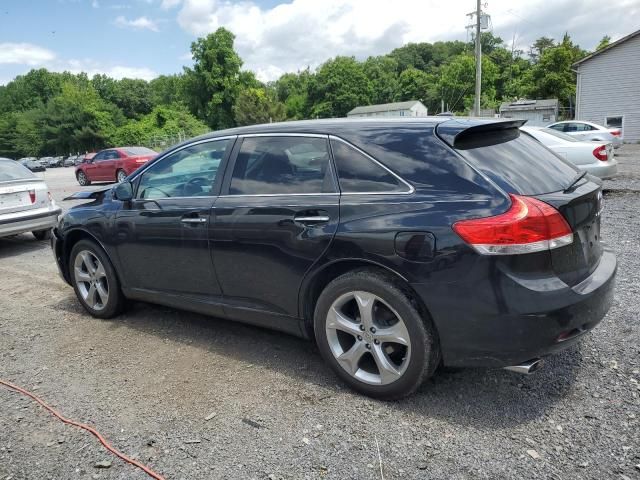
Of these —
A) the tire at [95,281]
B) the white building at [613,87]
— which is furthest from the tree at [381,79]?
the tire at [95,281]

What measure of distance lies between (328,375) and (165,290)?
5.24 ft

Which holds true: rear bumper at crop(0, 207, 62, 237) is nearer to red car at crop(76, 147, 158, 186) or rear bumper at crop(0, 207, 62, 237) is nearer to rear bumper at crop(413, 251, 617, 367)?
rear bumper at crop(413, 251, 617, 367)

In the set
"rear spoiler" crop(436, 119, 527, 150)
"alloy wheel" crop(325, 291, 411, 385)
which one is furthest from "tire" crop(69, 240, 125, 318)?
"rear spoiler" crop(436, 119, 527, 150)

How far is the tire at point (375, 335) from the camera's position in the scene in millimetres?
2736

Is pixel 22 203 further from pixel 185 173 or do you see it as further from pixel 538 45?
pixel 538 45

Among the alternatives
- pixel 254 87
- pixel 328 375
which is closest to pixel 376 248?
pixel 328 375

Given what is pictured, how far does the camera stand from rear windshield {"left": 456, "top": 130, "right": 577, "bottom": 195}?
8.79ft

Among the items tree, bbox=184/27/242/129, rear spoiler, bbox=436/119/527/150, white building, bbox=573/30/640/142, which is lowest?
white building, bbox=573/30/640/142

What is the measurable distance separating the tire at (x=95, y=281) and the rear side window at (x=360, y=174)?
2482 mm

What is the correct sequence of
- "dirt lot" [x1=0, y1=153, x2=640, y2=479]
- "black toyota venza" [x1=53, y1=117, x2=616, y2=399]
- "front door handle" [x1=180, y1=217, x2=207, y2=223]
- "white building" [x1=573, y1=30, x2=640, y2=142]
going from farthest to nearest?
"white building" [x1=573, y1=30, x2=640, y2=142] < "front door handle" [x1=180, y1=217, x2=207, y2=223] < "black toyota venza" [x1=53, y1=117, x2=616, y2=399] < "dirt lot" [x1=0, y1=153, x2=640, y2=479]

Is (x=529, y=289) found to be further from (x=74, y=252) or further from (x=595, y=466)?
(x=74, y=252)

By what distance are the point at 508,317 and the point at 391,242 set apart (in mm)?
721

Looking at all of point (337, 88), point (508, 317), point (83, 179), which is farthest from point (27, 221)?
point (337, 88)

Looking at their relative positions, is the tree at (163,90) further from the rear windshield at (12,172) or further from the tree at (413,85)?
the rear windshield at (12,172)
